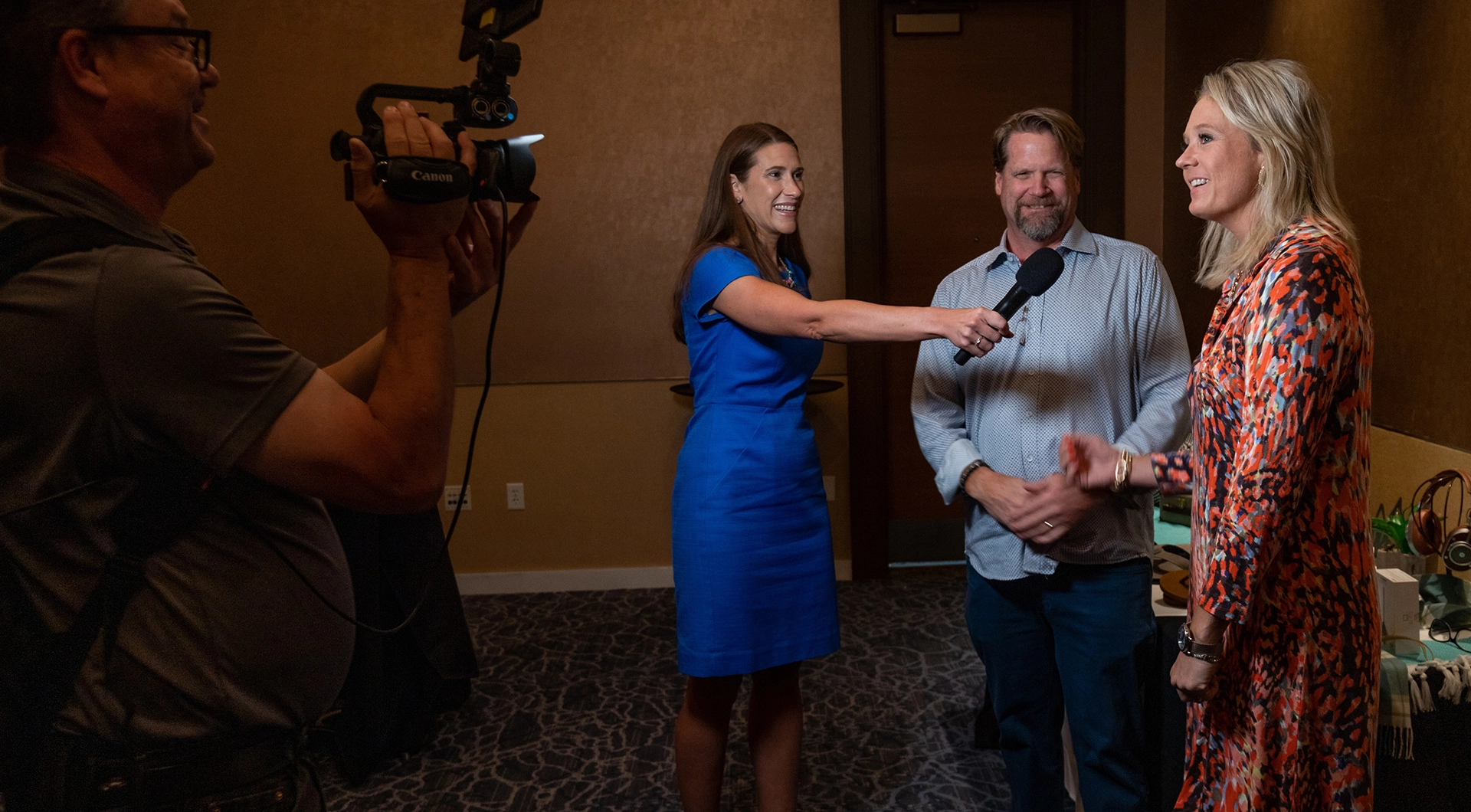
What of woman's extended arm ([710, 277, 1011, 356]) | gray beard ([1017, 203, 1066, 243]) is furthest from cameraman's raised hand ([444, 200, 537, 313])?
gray beard ([1017, 203, 1066, 243])

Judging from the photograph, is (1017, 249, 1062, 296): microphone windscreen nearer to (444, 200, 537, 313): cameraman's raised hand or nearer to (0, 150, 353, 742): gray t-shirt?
(444, 200, 537, 313): cameraman's raised hand

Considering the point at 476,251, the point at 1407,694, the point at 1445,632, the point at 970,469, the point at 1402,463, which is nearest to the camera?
the point at 476,251

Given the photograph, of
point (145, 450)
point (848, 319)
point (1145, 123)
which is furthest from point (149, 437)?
point (1145, 123)

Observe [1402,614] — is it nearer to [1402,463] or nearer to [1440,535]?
[1440,535]

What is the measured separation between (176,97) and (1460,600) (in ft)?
7.07

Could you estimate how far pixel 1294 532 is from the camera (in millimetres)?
1276

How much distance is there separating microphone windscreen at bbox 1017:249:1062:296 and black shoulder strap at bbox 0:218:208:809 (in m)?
1.26

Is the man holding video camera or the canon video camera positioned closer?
the man holding video camera

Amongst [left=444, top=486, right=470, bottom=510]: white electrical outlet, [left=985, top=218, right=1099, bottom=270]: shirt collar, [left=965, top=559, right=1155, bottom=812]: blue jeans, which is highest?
[left=985, top=218, right=1099, bottom=270]: shirt collar

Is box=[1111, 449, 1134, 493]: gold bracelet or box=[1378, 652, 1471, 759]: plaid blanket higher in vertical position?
box=[1111, 449, 1134, 493]: gold bracelet

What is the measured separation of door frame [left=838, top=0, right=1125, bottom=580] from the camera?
3994mm

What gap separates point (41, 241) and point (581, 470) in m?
3.50

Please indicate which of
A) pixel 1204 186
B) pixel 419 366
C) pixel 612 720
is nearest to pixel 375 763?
pixel 612 720

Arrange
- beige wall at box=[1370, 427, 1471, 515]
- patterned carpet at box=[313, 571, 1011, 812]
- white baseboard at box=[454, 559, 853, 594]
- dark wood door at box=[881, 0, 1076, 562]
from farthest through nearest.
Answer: white baseboard at box=[454, 559, 853, 594], dark wood door at box=[881, 0, 1076, 562], patterned carpet at box=[313, 571, 1011, 812], beige wall at box=[1370, 427, 1471, 515]
